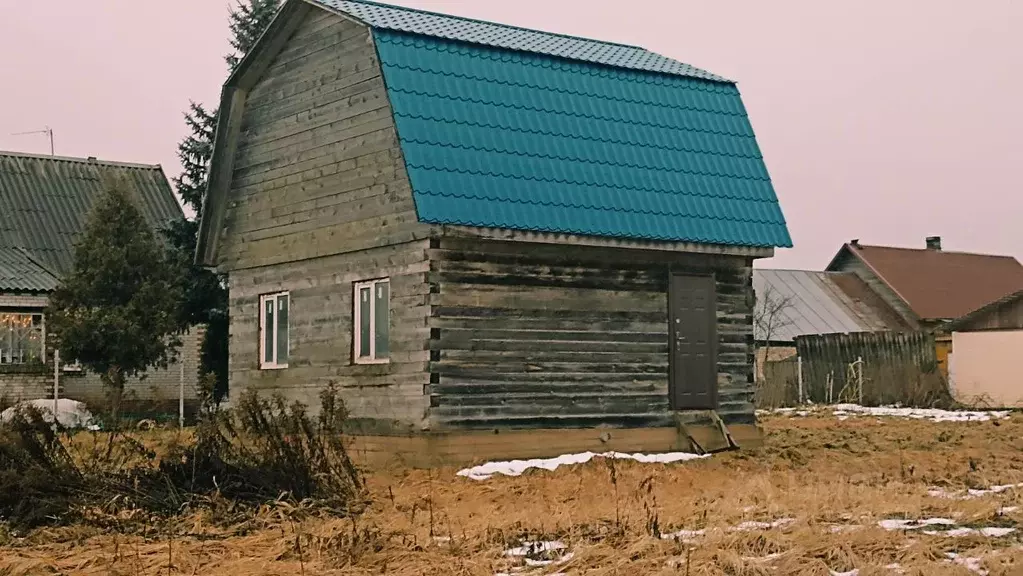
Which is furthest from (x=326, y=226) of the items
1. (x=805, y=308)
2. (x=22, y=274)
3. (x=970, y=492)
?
(x=805, y=308)

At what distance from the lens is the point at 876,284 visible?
178 ft

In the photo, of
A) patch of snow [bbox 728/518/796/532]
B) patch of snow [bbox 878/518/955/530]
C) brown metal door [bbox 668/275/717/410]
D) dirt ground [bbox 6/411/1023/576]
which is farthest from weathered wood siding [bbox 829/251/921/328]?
patch of snow [bbox 728/518/796/532]

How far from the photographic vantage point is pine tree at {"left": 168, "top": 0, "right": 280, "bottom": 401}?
3103 centimetres

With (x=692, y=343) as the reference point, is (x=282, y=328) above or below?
above

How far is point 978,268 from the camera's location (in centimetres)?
5738

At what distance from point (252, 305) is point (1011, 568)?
1411 cm

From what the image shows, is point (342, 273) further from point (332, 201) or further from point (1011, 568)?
point (1011, 568)

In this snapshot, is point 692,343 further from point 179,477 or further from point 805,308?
point 805,308

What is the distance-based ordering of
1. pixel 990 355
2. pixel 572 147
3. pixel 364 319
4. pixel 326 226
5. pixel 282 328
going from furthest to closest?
pixel 990 355, pixel 282 328, pixel 326 226, pixel 572 147, pixel 364 319

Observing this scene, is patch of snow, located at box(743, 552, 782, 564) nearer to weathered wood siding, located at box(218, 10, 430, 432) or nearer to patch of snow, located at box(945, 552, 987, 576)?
patch of snow, located at box(945, 552, 987, 576)

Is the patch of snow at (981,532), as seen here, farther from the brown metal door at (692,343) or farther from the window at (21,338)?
the window at (21,338)

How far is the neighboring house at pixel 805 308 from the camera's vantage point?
1887 inches

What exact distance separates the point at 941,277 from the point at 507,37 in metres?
40.6

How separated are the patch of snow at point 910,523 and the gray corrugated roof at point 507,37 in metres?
9.77
